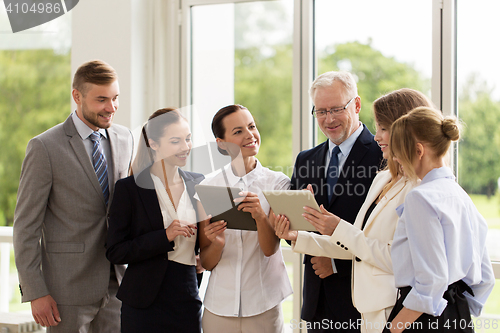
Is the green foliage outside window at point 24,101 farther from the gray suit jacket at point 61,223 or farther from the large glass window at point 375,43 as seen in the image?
the large glass window at point 375,43

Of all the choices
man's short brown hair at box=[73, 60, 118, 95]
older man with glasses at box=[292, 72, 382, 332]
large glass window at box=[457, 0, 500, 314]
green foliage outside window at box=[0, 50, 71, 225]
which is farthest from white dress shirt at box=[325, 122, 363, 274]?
green foliage outside window at box=[0, 50, 71, 225]

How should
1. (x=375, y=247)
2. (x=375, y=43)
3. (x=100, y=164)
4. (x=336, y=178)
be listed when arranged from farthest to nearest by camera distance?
(x=375, y=43) < (x=100, y=164) < (x=336, y=178) < (x=375, y=247)

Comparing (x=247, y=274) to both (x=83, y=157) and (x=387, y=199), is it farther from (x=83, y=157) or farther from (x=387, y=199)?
(x=83, y=157)

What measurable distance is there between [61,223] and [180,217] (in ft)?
1.85

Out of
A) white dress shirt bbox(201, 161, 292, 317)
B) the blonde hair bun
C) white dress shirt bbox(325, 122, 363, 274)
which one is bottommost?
white dress shirt bbox(201, 161, 292, 317)

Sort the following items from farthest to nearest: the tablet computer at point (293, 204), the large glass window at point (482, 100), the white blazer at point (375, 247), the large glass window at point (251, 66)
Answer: the large glass window at point (251, 66)
the large glass window at point (482, 100)
the tablet computer at point (293, 204)
the white blazer at point (375, 247)

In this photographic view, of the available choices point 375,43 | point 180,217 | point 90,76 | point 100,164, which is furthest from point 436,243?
point 375,43

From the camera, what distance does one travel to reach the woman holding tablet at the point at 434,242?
3.87 feet

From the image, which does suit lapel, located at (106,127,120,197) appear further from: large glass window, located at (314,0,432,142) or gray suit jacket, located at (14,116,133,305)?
large glass window, located at (314,0,432,142)

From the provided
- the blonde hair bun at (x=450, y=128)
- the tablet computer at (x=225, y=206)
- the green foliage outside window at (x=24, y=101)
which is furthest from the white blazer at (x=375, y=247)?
the green foliage outside window at (x=24, y=101)

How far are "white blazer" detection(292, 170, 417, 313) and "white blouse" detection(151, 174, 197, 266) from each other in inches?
24.3

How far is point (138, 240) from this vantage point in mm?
1672

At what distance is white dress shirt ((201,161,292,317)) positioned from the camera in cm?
169

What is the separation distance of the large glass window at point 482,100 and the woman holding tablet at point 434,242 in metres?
1.31
